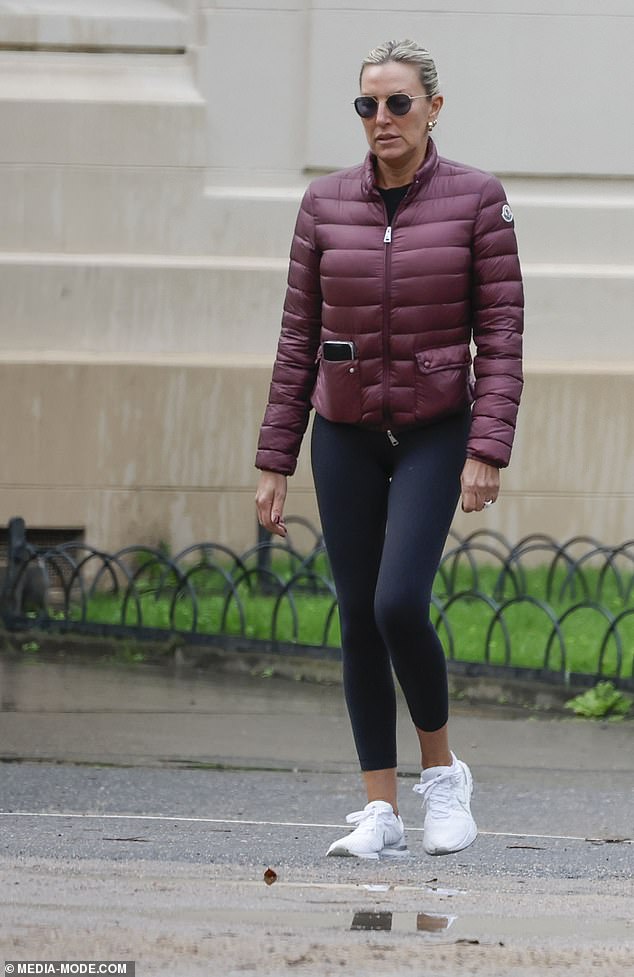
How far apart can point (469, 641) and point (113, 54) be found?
4.64m

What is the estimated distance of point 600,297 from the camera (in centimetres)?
1070

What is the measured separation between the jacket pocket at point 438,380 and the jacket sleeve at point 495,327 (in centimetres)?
6

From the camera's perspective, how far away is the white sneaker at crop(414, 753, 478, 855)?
4.48m

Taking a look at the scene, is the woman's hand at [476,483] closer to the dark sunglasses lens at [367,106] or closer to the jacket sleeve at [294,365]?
the jacket sleeve at [294,365]

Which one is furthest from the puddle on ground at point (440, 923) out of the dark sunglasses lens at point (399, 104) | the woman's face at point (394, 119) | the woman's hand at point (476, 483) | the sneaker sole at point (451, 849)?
the dark sunglasses lens at point (399, 104)

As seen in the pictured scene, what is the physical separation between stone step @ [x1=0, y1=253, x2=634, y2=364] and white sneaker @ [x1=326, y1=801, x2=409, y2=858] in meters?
6.33

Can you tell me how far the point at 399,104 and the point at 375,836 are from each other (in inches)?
74.4

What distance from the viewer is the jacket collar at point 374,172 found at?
14.2ft

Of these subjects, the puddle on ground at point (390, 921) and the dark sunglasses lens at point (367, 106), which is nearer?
the puddle on ground at point (390, 921)

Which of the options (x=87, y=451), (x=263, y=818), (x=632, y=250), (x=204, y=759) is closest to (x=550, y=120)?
(x=632, y=250)

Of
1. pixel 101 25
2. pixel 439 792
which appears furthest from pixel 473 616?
pixel 101 25

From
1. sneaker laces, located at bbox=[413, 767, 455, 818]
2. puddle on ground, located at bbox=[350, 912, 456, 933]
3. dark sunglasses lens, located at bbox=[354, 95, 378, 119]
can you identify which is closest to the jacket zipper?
dark sunglasses lens, located at bbox=[354, 95, 378, 119]

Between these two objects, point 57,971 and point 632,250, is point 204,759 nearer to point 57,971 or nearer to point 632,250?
point 57,971

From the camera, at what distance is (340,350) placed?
14.4ft
